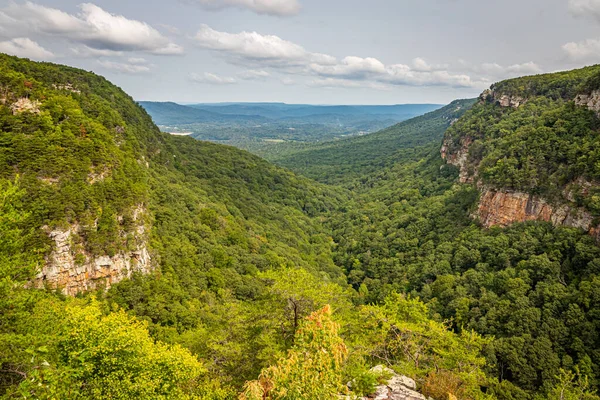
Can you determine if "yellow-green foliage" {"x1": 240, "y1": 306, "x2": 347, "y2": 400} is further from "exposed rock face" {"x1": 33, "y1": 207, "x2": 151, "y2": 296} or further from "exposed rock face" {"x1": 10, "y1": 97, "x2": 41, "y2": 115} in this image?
"exposed rock face" {"x1": 10, "y1": 97, "x2": 41, "y2": 115}

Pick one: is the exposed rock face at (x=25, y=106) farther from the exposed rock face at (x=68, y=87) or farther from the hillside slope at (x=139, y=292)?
the exposed rock face at (x=68, y=87)

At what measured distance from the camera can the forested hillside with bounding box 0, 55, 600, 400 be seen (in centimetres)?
1548

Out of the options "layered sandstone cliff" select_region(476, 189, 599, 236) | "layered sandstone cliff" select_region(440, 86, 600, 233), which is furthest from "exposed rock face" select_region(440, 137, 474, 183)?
"layered sandstone cliff" select_region(476, 189, 599, 236)

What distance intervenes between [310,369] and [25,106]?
158 feet

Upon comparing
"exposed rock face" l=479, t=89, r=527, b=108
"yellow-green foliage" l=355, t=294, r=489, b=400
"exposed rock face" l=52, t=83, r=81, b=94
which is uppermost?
"exposed rock face" l=479, t=89, r=527, b=108

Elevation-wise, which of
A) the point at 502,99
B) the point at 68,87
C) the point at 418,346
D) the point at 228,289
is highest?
the point at 502,99

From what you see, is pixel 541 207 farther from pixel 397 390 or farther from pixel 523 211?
pixel 397 390

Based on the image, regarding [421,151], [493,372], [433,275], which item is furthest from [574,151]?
[421,151]

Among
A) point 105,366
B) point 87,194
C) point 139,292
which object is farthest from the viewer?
point 139,292

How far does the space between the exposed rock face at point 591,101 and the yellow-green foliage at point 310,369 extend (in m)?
77.9

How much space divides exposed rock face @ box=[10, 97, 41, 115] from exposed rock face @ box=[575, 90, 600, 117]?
9114 cm

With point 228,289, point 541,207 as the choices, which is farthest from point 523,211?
point 228,289

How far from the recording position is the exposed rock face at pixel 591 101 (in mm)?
64894

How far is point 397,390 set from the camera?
18.2 metres
